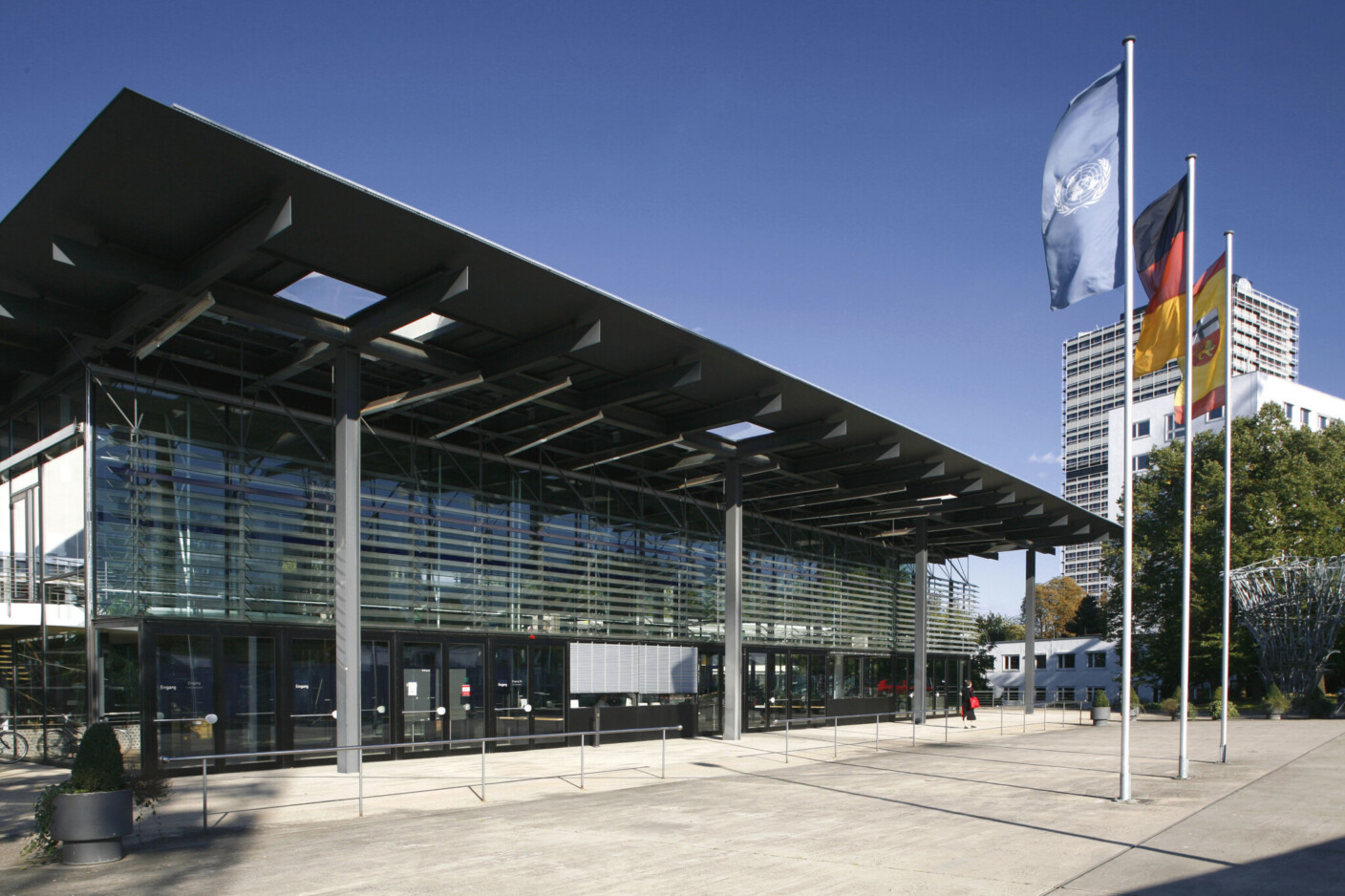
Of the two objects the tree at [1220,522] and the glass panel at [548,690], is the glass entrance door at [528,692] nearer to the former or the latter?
the glass panel at [548,690]

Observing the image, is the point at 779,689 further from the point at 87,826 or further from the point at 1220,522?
the point at 1220,522

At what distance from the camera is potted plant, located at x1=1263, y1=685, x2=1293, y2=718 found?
33766 millimetres

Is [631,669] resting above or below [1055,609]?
above

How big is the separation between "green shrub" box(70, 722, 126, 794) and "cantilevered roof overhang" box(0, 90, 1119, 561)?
19.1 ft

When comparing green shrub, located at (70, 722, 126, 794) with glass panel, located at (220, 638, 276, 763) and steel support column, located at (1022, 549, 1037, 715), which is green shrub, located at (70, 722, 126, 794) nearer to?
glass panel, located at (220, 638, 276, 763)

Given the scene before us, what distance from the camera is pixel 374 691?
1864cm

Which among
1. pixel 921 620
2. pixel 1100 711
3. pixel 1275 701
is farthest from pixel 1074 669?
pixel 921 620

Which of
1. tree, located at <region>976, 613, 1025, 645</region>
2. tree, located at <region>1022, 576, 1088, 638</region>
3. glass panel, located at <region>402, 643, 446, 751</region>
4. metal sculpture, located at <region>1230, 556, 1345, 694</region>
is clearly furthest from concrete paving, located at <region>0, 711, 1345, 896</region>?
tree, located at <region>1022, 576, 1088, 638</region>

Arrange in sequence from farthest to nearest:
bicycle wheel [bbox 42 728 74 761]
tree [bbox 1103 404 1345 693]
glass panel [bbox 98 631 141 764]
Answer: tree [bbox 1103 404 1345 693] < bicycle wheel [bbox 42 728 74 761] < glass panel [bbox 98 631 141 764]

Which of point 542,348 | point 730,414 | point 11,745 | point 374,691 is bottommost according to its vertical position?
point 11,745

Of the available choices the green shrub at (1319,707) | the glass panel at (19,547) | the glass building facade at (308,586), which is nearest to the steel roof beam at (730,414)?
the glass building facade at (308,586)

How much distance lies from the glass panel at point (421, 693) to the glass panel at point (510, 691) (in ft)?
4.83

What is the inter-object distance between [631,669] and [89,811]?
1559 centimetres

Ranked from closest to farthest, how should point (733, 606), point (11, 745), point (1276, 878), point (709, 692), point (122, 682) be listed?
1. point (1276, 878)
2. point (122, 682)
3. point (11, 745)
4. point (733, 606)
5. point (709, 692)
